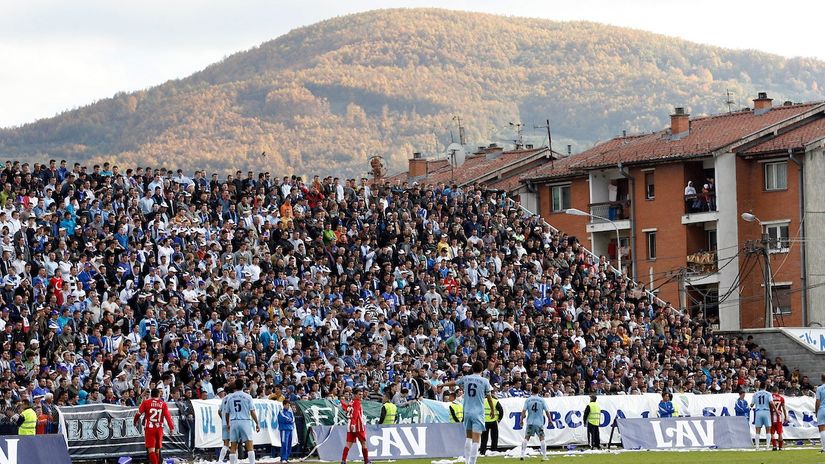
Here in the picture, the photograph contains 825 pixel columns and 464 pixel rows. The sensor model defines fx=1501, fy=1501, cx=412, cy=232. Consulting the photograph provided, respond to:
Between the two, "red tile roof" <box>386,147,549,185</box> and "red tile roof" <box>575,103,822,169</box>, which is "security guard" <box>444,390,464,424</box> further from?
"red tile roof" <box>386,147,549,185</box>

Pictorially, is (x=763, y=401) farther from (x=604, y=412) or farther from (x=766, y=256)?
(x=766, y=256)

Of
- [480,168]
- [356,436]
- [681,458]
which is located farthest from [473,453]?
[480,168]

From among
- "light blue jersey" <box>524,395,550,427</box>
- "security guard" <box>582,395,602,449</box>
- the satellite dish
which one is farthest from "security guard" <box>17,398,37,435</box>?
the satellite dish

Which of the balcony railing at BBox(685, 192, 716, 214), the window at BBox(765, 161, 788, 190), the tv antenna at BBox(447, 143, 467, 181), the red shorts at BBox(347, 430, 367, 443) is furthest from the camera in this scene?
the tv antenna at BBox(447, 143, 467, 181)

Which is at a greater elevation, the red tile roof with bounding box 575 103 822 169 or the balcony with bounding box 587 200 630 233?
the red tile roof with bounding box 575 103 822 169

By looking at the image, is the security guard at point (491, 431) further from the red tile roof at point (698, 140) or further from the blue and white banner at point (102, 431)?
the red tile roof at point (698, 140)

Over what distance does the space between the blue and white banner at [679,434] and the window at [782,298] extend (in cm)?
2820

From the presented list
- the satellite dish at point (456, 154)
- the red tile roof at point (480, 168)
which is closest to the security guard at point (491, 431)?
the red tile roof at point (480, 168)

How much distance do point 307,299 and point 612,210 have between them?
33.6 meters

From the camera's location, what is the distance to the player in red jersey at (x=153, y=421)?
106ft

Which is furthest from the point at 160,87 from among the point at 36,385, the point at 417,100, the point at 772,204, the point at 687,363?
the point at 36,385

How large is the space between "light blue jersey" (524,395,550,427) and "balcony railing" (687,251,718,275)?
32.6 metres

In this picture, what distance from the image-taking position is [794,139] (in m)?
68.4

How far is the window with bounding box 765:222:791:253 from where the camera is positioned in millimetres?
67963
